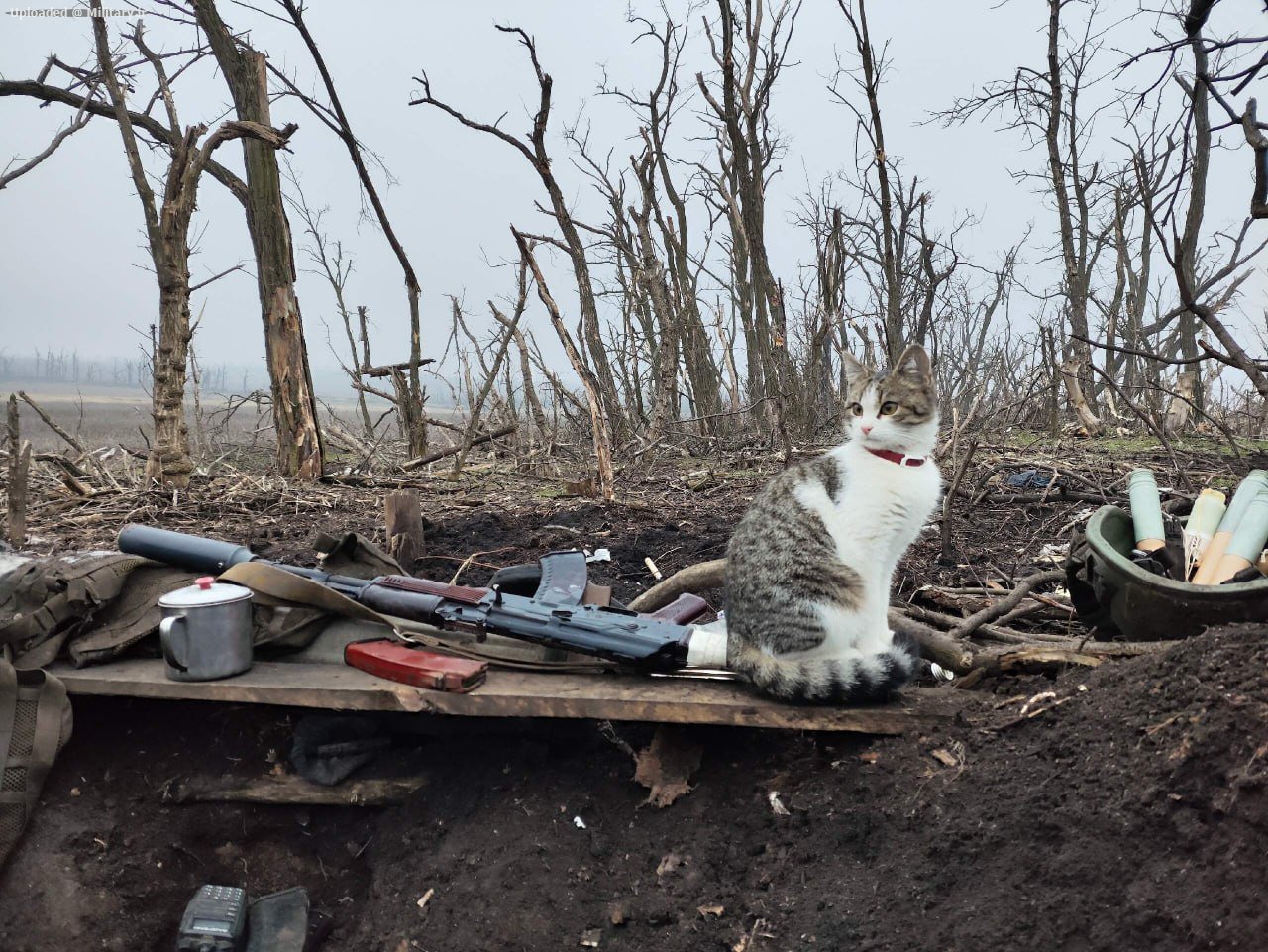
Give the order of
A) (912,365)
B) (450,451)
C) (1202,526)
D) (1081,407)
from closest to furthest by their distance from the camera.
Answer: (1202,526), (912,365), (450,451), (1081,407)

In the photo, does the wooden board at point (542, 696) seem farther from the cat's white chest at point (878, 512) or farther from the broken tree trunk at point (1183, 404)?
the broken tree trunk at point (1183, 404)

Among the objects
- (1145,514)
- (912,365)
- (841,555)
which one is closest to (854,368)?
(912,365)

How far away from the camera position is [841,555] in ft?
8.85

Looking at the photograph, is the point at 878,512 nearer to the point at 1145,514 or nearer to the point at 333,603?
the point at 1145,514

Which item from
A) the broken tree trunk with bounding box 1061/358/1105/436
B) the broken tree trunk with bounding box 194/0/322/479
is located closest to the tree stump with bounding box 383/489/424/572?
the broken tree trunk with bounding box 194/0/322/479

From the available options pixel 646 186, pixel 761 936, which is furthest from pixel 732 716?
pixel 646 186

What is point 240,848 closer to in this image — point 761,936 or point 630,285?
point 761,936

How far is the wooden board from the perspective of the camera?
242 centimetres

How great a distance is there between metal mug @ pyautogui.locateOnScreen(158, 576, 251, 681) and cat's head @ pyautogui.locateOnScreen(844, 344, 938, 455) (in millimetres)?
2221

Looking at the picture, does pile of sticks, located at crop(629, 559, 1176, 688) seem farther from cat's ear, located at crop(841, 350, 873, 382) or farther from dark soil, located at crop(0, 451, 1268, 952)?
cat's ear, located at crop(841, 350, 873, 382)

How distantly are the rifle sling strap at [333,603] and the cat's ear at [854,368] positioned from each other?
147 cm

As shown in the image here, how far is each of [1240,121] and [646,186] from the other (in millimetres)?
11160

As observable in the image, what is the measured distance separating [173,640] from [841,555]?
2212mm

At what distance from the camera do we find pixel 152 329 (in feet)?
33.1
